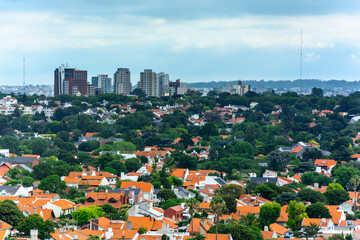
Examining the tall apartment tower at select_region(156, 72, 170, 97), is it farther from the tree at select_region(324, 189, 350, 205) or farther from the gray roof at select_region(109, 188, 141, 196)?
the gray roof at select_region(109, 188, 141, 196)

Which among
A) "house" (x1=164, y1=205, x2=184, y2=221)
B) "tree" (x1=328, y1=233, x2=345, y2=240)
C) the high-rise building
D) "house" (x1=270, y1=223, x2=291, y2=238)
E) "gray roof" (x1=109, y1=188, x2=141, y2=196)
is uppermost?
the high-rise building

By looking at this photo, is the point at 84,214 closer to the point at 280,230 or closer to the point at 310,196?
the point at 280,230

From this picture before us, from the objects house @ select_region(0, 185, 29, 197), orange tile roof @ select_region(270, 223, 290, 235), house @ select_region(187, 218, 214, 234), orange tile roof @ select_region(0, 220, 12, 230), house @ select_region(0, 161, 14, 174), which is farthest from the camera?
house @ select_region(0, 161, 14, 174)

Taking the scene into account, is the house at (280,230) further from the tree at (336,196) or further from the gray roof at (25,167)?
the gray roof at (25,167)

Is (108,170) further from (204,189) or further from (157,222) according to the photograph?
(157,222)

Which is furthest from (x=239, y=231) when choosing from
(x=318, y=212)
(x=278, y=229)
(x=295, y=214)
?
(x=318, y=212)

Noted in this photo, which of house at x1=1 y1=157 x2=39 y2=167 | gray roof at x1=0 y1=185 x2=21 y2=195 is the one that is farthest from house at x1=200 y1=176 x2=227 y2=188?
house at x1=1 y1=157 x2=39 y2=167

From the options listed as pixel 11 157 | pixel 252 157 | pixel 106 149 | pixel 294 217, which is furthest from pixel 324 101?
pixel 294 217
